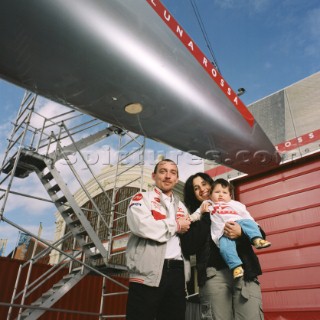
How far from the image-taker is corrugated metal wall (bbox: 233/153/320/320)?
4.03 metres

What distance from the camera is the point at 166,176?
211 centimetres

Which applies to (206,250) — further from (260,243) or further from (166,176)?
(166,176)

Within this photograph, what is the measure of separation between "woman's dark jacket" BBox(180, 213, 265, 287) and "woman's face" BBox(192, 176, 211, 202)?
1.11 feet

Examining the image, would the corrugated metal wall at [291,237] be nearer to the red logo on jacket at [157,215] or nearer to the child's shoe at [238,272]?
the child's shoe at [238,272]

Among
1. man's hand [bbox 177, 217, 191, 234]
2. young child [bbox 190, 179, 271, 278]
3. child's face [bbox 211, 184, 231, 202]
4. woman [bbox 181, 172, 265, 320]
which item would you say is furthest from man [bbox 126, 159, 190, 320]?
child's face [bbox 211, 184, 231, 202]

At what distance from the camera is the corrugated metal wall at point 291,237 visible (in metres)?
4.03

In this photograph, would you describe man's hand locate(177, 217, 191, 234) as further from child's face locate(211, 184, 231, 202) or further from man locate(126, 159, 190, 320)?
child's face locate(211, 184, 231, 202)

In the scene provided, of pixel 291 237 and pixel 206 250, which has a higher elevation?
pixel 291 237

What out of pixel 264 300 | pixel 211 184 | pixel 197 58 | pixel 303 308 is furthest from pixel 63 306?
pixel 197 58

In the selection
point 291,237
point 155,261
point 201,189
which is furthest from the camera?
point 291,237

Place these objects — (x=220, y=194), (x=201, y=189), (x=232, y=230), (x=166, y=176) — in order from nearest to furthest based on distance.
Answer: (x=232, y=230) → (x=166, y=176) → (x=220, y=194) → (x=201, y=189)

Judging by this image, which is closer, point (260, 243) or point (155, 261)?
point (155, 261)

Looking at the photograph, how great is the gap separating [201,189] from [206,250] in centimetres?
53

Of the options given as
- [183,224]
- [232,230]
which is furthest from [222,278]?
[183,224]
